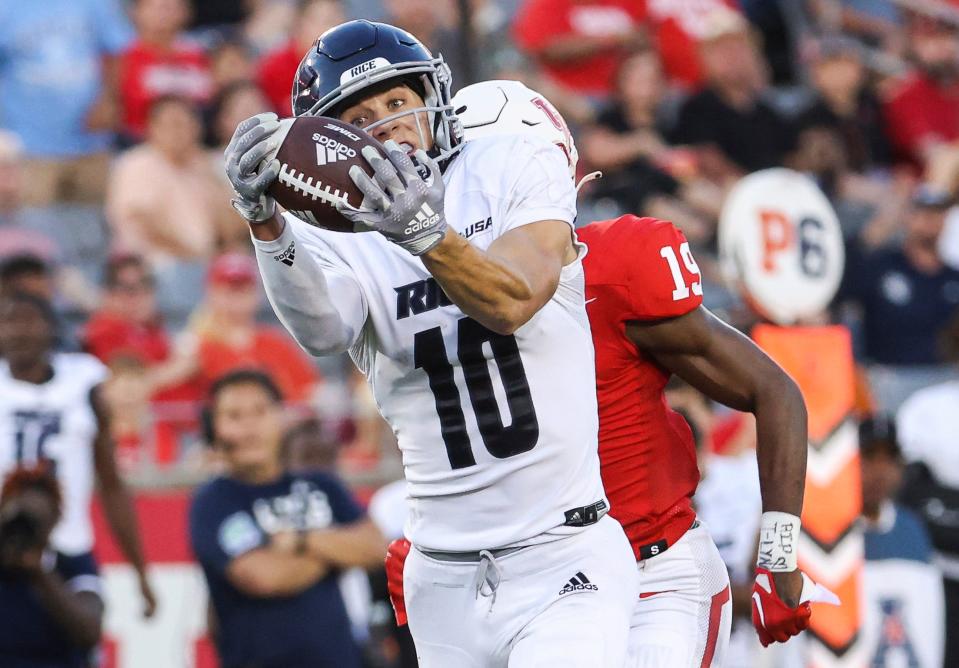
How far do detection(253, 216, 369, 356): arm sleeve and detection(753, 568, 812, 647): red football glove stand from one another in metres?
1.18

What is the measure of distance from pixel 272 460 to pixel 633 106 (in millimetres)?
4115

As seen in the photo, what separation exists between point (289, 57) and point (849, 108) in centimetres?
363

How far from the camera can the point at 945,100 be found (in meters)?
11.2

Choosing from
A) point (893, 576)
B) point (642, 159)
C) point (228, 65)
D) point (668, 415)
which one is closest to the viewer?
point (668, 415)

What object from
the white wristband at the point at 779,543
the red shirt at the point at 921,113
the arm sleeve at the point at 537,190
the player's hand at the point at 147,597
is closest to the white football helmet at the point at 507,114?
Result: the arm sleeve at the point at 537,190

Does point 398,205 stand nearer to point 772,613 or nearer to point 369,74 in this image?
point 369,74

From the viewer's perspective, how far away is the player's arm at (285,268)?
10.4 feet

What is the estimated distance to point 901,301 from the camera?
948 cm

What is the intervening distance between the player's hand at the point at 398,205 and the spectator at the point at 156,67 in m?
6.61

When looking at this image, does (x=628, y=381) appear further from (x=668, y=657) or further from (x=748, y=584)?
(x=748, y=584)

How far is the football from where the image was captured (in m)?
3.09

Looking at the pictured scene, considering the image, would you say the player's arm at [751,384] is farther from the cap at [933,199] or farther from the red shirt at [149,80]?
the red shirt at [149,80]

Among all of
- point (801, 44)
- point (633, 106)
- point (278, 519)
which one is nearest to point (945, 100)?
point (801, 44)

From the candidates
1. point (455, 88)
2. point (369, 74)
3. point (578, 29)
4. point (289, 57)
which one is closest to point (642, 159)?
point (455, 88)
